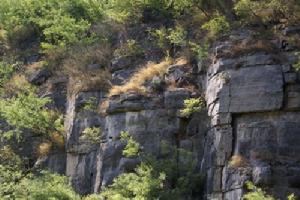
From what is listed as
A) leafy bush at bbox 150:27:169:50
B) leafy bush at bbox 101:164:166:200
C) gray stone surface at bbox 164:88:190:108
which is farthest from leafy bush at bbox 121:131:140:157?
leafy bush at bbox 150:27:169:50

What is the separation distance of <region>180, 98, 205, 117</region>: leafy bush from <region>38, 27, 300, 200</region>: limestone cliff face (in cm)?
28

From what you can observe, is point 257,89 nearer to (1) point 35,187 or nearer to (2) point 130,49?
(2) point 130,49

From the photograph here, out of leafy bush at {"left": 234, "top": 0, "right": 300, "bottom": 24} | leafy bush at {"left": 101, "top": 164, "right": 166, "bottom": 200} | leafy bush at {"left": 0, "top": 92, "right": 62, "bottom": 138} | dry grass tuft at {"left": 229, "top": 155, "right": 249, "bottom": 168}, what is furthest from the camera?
leafy bush at {"left": 0, "top": 92, "right": 62, "bottom": 138}

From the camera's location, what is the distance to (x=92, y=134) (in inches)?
775

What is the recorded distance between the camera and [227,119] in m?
15.9

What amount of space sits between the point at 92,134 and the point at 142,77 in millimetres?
2550

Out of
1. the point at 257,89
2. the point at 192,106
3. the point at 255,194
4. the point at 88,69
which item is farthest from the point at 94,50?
the point at 255,194

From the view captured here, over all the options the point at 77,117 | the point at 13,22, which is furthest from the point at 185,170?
the point at 13,22

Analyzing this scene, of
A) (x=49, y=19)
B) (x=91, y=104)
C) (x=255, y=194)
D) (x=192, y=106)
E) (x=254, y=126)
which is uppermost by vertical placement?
(x=49, y=19)

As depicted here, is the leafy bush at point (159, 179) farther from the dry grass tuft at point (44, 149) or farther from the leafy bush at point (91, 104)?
the dry grass tuft at point (44, 149)

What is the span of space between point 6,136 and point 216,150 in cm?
985

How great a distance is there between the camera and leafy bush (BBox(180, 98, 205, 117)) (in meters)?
17.1

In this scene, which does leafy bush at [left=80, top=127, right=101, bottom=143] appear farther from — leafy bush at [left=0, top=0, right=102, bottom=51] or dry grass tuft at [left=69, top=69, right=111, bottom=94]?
leafy bush at [left=0, top=0, right=102, bottom=51]

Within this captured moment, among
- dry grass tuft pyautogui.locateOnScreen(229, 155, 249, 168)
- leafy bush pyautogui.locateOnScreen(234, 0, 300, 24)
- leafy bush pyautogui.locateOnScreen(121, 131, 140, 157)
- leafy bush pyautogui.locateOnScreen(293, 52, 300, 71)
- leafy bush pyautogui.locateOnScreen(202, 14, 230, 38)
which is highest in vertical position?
leafy bush pyautogui.locateOnScreen(234, 0, 300, 24)
